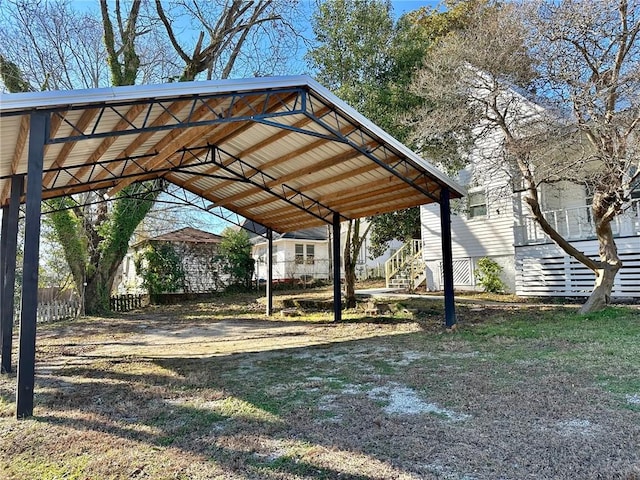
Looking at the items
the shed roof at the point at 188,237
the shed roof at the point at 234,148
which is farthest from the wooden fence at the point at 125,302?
the shed roof at the point at 234,148

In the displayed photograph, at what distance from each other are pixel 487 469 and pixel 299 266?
75.4ft

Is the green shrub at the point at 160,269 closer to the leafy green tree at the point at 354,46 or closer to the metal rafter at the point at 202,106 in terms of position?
the leafy green tree at the point at 354,46

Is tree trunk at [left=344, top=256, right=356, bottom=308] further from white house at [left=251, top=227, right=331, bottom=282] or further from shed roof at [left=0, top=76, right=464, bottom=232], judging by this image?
white house at [left=251, top=227, right=331, bottom=282]

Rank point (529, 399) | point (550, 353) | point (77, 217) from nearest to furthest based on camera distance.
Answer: point (529, 399) < point (550, 353) < point (77, 217)

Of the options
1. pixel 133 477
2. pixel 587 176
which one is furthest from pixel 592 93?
pixel 133 477

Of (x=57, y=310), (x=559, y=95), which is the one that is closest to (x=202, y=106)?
(x=559, y=95)

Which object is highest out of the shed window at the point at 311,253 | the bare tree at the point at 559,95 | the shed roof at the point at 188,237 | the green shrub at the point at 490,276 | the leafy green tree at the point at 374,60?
the leafy green tree at the point at 374,60

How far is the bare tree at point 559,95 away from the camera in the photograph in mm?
8031

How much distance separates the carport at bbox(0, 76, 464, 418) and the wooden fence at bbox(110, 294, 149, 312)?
20.7 ft

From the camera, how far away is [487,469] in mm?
2740

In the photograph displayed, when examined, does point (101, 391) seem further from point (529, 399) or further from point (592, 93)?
point (592, 93)

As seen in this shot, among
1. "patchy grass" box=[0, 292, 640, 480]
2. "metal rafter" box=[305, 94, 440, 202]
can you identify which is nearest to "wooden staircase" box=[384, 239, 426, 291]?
"metal rafter" box=[305, 94, 440, 202]

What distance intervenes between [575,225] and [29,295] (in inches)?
559

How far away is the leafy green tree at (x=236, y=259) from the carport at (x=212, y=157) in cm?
826
